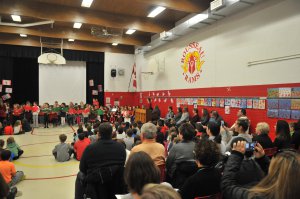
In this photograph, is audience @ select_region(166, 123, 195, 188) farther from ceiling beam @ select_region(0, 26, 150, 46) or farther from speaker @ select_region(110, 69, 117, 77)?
speaker @ select_region(110, 69, 117, 77)

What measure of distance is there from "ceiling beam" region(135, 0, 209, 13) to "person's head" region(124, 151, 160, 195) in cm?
707

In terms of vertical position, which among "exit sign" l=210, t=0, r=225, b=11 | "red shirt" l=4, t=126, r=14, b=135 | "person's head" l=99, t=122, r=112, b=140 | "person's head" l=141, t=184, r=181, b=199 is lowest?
"red shirt" l=4, t=126, r=14, b=135

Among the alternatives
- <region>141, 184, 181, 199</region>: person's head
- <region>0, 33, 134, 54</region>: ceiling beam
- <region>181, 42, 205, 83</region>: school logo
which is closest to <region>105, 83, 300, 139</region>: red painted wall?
<region>181, 42, 205, 83</region>: school logo

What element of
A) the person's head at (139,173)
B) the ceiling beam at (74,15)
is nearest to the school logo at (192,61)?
the ceiling beam at (74,15)

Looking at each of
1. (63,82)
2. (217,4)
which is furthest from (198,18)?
(63,82)

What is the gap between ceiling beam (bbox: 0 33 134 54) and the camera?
13.5m

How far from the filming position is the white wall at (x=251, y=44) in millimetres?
6074

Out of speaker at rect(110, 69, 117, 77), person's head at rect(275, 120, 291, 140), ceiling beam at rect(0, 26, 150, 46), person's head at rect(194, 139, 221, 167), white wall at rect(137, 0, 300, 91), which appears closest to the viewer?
person's head at rect(194, 139, 221, 167)

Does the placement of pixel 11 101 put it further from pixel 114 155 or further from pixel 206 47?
pixel 114 155

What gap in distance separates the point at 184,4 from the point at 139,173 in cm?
777

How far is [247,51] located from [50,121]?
11.6m

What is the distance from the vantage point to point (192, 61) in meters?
10.1

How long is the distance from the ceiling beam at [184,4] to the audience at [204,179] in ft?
22.3

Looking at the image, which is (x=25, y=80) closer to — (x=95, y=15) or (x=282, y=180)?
(x=95, y=15)
